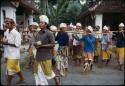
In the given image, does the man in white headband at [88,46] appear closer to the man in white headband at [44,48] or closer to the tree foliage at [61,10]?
the man in white headband at [44,48]

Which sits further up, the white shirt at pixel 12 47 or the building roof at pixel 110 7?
the building roof at pixel 110 7

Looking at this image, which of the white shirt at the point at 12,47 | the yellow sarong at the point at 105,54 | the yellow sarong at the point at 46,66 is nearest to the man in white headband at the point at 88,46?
the yellow sarong at the point at 105,54

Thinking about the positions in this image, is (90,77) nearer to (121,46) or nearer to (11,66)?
(121,46)

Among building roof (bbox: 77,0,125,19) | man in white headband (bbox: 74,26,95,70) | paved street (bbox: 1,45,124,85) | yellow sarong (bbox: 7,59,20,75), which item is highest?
building roof (bbox: 77,0,125,19)

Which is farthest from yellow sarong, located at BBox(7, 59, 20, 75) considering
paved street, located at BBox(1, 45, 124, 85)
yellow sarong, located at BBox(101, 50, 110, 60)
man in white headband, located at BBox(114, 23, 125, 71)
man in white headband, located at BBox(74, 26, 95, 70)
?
yellow sarong, located at BBox(101, 50, 110, 60)

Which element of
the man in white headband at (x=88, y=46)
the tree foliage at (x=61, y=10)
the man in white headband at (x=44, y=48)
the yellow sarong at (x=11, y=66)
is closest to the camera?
the man in white headband at (x=44, y=48)

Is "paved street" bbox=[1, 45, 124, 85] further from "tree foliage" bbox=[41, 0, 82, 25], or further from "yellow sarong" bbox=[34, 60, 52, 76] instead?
"tree foliage" bbox=[41, 0, 82, 25]

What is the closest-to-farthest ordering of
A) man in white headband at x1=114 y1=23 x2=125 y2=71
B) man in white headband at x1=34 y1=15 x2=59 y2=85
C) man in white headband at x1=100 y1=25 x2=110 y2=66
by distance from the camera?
man in white headband at x1=34 y1=15 x2=59 y2=85 < man in white headband at x1=114 y1=23 x2=125 y2=71 < man in white headband at x1=100 y1=25 x2=110 y2=66

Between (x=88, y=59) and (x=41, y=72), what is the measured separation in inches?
162

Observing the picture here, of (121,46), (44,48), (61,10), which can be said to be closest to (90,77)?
(121,46)

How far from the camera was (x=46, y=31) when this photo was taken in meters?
10.1

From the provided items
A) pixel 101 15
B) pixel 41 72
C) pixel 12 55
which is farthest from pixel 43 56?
pixel 101 15

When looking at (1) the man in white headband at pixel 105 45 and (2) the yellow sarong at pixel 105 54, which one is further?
(2) the yellow sarong at pixel 105 54

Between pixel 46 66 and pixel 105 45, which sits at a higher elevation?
pixel 105 45
